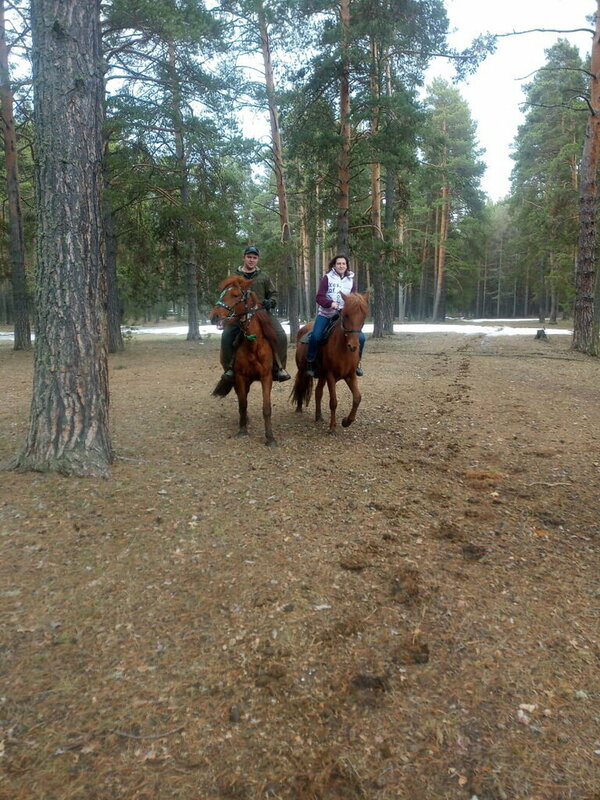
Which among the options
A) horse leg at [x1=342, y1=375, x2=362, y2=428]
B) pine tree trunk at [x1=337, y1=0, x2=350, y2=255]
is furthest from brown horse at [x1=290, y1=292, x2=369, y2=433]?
pine tree trunk at [x1=337, y1=0, x2=350, y2=255]

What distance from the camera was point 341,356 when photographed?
7.11m

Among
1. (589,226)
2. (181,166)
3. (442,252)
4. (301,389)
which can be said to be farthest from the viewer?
(442,252)

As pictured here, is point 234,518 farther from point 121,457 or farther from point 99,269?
point 99,269

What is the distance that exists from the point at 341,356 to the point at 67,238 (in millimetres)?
3828

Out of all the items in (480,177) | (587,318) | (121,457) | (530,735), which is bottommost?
(530,735)

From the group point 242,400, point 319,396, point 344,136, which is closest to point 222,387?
point 242,400

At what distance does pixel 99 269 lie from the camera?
4.91 metres

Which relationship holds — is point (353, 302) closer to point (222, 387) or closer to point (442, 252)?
point (222, 387)

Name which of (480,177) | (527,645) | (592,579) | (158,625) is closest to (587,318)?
(592,579)

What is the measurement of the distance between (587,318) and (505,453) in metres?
11.9

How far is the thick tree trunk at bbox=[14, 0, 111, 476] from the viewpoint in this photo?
4613 mm

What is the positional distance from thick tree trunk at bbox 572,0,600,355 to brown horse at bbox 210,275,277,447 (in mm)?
12246

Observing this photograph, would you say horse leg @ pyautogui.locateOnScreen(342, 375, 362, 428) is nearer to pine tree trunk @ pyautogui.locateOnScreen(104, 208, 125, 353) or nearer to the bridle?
the bridle

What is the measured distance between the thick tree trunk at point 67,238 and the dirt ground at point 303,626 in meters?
0.53
